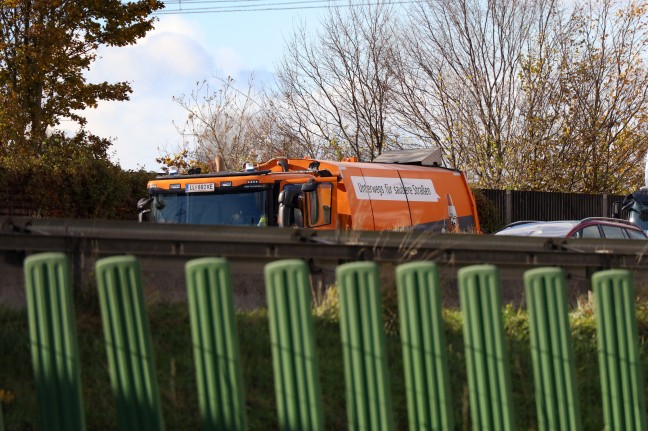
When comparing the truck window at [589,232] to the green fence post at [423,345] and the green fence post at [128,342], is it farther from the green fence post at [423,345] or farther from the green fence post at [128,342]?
the green fence post at [128,342]

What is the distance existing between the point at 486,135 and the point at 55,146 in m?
16.3

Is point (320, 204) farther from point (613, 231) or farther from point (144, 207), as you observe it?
point (613, 231)

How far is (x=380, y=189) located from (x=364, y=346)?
43.4ft

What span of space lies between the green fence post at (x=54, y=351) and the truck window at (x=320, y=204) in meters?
11.2

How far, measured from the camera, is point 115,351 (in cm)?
468

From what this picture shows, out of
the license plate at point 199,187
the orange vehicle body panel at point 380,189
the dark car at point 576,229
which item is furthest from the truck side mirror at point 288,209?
the dark car at point 576,229

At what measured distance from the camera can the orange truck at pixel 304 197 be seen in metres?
16.0

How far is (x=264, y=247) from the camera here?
28.5 feet

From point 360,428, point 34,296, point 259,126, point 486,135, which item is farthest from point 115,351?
point 259,126

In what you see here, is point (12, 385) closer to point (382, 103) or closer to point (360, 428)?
point (360, 428)

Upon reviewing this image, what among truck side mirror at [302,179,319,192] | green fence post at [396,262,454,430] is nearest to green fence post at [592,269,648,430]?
green fence post at [396,262,454,430]

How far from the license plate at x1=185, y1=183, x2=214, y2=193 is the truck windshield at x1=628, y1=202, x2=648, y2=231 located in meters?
12.0

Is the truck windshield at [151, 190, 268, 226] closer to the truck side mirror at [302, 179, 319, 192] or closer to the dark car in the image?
the truck side mirror at [302, 179, 319, 192]

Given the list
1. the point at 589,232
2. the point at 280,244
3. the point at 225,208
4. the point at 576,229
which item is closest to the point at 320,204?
the point at 225,208
